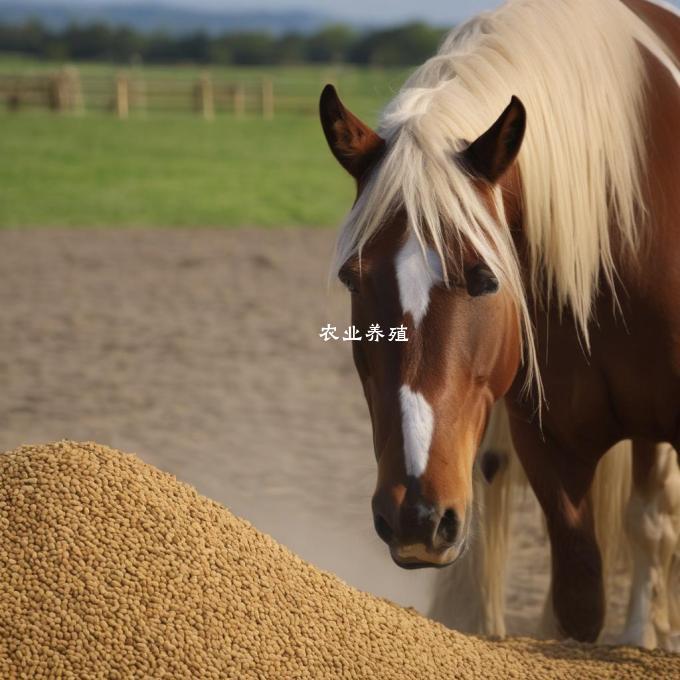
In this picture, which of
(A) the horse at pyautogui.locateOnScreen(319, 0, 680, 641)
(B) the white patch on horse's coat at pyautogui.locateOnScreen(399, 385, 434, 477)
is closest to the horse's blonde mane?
(A) the horse at pyautogui.locateOnScreen(319, 0, 680, 641)

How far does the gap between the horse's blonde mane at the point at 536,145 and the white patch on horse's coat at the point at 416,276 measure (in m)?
0.03

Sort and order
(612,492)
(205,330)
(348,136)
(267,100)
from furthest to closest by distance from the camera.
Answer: (267,100) < (205,330) < (612,492) < (348,136)

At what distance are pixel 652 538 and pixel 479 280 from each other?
5.04 ft

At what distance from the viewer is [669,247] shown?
274 cm

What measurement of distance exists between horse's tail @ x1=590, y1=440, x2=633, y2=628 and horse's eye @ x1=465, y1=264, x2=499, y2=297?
1.50 metres

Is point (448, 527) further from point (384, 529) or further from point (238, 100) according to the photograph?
point (238, 100)

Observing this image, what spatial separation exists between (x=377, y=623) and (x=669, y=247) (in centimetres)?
120

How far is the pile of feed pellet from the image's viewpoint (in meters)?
2.47

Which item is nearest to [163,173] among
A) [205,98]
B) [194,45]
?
[205,98]

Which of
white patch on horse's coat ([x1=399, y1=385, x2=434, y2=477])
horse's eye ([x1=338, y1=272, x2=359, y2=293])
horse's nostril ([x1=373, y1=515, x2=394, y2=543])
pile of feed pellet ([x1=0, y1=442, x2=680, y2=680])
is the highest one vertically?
horse's eye ([x1=338, y1=272, x2=359, y2=293])

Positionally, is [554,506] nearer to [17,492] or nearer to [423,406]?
[423,406]

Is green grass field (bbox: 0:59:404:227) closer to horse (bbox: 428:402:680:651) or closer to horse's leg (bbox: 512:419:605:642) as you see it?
horse (bbox: 428:402:680:651)

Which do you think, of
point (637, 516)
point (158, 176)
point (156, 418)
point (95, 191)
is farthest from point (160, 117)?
point (637, 516)

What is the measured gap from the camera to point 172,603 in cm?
257
